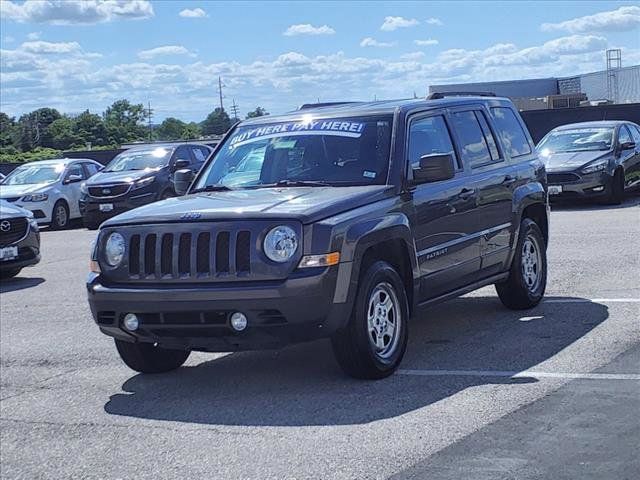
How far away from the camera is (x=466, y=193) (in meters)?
8.11

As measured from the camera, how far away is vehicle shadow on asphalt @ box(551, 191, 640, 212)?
18.8 meters

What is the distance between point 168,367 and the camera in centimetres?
764

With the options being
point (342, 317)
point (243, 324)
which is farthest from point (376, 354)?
point (243, 324)

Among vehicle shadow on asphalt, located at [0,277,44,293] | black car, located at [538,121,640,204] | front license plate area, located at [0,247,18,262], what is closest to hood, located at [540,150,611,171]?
black car, located at [538,121,640,204]

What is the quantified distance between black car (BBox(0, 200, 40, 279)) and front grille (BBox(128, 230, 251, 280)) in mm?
7243

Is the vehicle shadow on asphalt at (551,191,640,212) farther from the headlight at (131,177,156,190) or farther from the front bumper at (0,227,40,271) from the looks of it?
the front bumper at (0,227,40,271)

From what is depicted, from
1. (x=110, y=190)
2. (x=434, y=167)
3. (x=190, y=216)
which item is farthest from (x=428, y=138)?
(x=110, y=190)

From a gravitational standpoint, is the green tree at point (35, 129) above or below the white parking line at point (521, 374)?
above

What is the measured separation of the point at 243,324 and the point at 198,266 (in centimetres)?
49

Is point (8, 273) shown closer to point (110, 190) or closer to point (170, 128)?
point (110, 190)

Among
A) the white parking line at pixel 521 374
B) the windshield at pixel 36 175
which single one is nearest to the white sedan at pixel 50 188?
the windshield at pixel 36 175

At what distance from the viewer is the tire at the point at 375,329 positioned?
6.57 meters

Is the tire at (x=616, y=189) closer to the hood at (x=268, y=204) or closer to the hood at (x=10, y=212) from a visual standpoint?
the hood at (x=10, y=212)

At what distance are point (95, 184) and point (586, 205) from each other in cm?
1050
